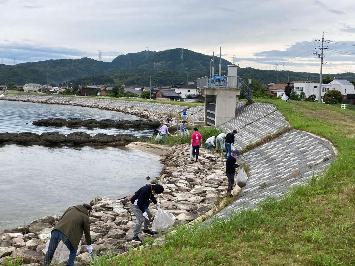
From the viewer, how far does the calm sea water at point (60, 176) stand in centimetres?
1748

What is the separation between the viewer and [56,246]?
9633mm

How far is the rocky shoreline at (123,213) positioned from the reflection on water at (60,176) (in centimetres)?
178

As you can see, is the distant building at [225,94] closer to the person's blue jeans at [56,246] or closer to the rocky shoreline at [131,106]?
the rocky shoreline at [131,106]

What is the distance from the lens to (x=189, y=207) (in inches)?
615

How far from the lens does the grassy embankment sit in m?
8.88

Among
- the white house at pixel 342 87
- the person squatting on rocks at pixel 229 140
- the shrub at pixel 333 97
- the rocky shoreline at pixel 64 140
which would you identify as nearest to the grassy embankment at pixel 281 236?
the person squatting on rocks at pixel 229 140

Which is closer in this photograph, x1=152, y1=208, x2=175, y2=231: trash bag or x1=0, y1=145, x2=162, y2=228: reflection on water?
x1=152, y1=208, x2=175, y2=231: trash bag

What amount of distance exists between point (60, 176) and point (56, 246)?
14664 millimetres

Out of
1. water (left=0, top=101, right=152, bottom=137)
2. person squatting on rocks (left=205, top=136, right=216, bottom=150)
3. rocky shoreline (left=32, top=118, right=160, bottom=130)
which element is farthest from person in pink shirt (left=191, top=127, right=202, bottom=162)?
rocky shoreline (left=32, top=118, right=160, bottom=130)

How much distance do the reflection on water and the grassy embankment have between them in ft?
25.4

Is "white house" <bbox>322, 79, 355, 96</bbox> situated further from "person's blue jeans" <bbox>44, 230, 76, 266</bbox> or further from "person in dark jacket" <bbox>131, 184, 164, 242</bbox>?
"person's blue jeans" <bbox>44, 230, 76, 266</bbox>

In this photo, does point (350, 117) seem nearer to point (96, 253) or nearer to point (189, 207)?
point (189, 207)

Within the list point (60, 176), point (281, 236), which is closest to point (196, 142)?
point (60, 176)

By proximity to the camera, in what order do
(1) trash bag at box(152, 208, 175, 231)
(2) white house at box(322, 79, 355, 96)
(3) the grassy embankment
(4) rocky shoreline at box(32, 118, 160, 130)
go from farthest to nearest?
1. (2) white house at box(322, 79, 355, 96)
2. (4) rocky shoreline at box(32, 118, 160, 130)
3. (1) trash bag at box(152, 208, 175, 231)
4. (3) the grassy embankment
